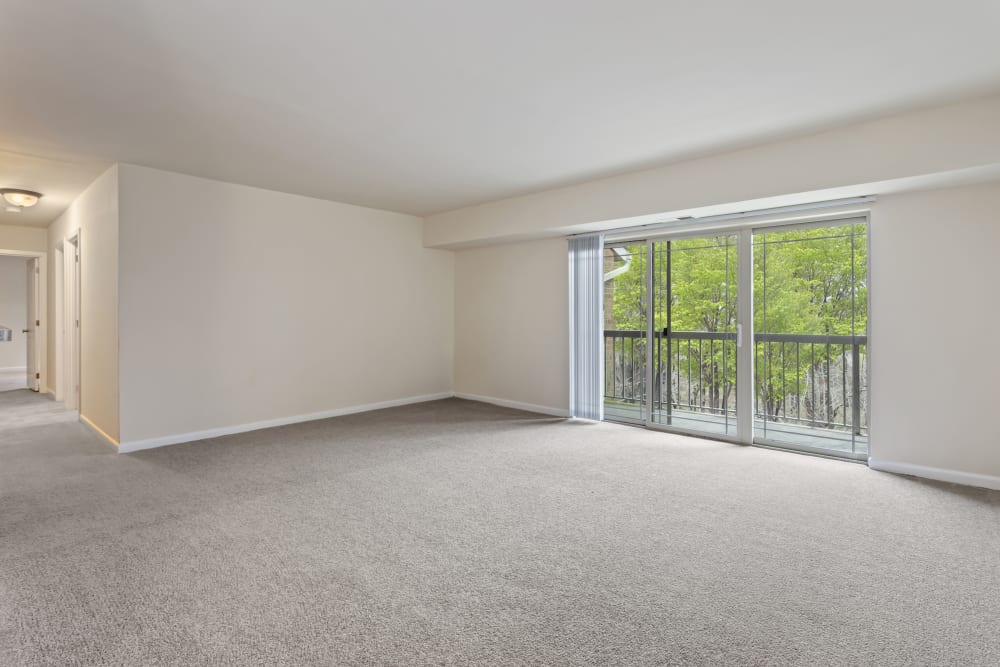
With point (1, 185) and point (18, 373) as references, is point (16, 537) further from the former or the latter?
point (18, 373)

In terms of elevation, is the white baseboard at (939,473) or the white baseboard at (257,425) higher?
the white baseboard at (257,425)

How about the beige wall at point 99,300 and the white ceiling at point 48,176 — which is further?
the beige wall at point 99,300

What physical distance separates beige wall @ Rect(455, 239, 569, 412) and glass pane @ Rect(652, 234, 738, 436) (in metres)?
1.09

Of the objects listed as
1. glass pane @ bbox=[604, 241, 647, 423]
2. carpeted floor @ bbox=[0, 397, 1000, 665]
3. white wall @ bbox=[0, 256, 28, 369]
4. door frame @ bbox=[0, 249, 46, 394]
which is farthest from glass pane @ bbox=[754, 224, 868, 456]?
white wall @ bbox=[0, 256, 28, 369]

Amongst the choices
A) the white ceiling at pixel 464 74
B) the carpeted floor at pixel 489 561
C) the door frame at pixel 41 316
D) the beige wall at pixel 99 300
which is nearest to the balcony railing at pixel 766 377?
the carpeted floor at pixel 489 561

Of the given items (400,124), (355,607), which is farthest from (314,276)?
(355,607)

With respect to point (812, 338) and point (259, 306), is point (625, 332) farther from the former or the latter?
point (259, 306)

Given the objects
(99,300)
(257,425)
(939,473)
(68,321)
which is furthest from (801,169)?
(68,321)

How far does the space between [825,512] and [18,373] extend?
509 inches

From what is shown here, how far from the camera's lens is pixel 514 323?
21.2 ft

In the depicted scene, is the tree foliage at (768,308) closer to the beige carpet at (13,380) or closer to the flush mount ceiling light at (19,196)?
the flush mount ceiling light at (19,196)

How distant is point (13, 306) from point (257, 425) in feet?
28.1

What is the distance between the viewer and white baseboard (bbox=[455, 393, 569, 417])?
5.98 metres

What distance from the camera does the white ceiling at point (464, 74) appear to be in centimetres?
216
